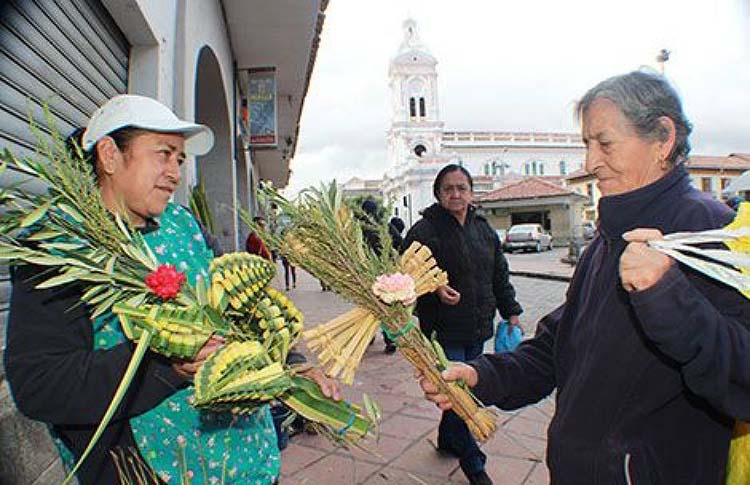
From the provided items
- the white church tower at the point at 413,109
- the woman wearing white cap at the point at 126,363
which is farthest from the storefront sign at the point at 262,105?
the white church tower at the point at 413,109

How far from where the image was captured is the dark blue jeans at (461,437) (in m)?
2.82

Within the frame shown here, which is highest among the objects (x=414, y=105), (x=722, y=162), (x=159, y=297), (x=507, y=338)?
(x=414, y=105)

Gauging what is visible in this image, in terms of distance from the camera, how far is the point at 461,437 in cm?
287

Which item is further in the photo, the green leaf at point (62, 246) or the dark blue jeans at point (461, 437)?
the dark blue jeans at point (461, 437)

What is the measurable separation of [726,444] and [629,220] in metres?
0.59

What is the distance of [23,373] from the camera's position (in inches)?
40.8

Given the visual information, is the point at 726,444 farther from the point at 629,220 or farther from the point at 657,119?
the point at 657,119

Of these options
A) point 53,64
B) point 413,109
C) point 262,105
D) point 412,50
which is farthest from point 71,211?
point 412,50

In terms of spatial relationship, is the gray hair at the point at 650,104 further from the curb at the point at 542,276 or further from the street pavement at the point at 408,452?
the curb at the point at 542,276

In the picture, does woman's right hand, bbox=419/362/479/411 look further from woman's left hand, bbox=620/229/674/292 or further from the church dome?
the church dome

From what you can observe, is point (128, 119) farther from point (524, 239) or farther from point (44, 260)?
point (524, 239)

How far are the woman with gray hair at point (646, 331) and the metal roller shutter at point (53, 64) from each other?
1557 millimetres

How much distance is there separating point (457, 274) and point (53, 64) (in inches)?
94.2

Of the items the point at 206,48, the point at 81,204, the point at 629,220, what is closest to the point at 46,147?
the point at 81,204
